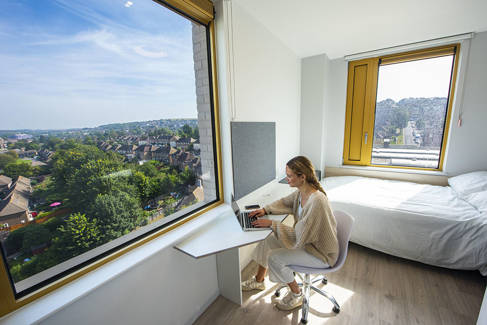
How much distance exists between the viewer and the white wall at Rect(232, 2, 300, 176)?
1966mm

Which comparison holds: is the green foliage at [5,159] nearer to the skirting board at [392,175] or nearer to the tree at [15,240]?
the tree at [15,240]

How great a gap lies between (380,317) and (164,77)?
2560 mm

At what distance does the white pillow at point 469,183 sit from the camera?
2.41 metres

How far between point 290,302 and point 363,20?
9.90 feet

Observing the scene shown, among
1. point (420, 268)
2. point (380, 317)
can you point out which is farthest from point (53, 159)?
point (420, 268)

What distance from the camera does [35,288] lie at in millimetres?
929

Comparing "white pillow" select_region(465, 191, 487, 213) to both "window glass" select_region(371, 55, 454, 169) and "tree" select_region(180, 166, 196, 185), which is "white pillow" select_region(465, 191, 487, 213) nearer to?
"window glass" select_region(371, 55, 454, 169)

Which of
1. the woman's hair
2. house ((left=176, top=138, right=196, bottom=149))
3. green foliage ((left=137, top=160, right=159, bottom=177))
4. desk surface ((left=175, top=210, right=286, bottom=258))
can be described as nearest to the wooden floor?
desk surface ((left=175, top=210, right=286, bottom=258))

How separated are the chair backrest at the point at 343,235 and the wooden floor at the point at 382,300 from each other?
1.82ft

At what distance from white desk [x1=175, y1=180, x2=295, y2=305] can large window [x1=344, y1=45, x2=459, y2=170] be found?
8.25ft

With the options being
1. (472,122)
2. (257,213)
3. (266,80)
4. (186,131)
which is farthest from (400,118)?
(186,131)

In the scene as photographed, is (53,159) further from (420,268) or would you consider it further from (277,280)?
(420,268)

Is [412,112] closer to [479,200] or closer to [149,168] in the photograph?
[479,200]

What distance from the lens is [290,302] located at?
1728 mm
